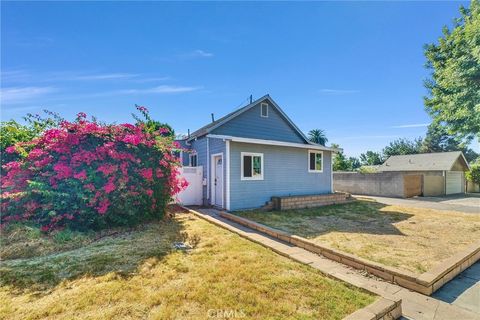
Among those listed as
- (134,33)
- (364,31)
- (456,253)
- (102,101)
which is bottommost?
(456,253)

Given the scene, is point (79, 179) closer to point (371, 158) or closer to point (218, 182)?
point (218, 182)

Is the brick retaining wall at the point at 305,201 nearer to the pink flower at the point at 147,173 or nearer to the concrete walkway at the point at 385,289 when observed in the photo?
the concrete walkway at the point at 385,289

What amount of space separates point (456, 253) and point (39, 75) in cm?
1233

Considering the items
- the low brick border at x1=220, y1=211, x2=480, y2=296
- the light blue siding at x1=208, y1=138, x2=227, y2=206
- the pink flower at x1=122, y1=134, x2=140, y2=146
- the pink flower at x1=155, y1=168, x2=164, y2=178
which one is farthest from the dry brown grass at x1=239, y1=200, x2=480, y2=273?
the pink flower at x1=122, y1=134, x2=140, y2=146

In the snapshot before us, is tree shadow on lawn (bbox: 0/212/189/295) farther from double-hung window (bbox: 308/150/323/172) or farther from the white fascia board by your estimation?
double-hung window (bbox: 308/150/323/172)

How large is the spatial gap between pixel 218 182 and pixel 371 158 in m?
44.7

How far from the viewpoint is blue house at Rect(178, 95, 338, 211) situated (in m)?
9.43

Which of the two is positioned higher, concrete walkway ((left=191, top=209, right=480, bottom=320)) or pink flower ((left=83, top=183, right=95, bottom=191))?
pink flower ((left=83, top=183, right=95, bottom=191))

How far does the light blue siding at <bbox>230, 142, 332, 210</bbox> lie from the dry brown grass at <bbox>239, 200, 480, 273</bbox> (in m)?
0.97

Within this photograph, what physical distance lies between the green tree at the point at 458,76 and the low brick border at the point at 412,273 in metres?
8.56

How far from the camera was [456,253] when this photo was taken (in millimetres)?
4602

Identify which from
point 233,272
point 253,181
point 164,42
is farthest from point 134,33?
point 233,272

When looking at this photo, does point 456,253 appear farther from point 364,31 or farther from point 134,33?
point 134,33

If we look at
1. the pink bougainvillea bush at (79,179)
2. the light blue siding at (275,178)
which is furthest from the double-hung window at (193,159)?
the pink bougainvillea bush at (79,179)
